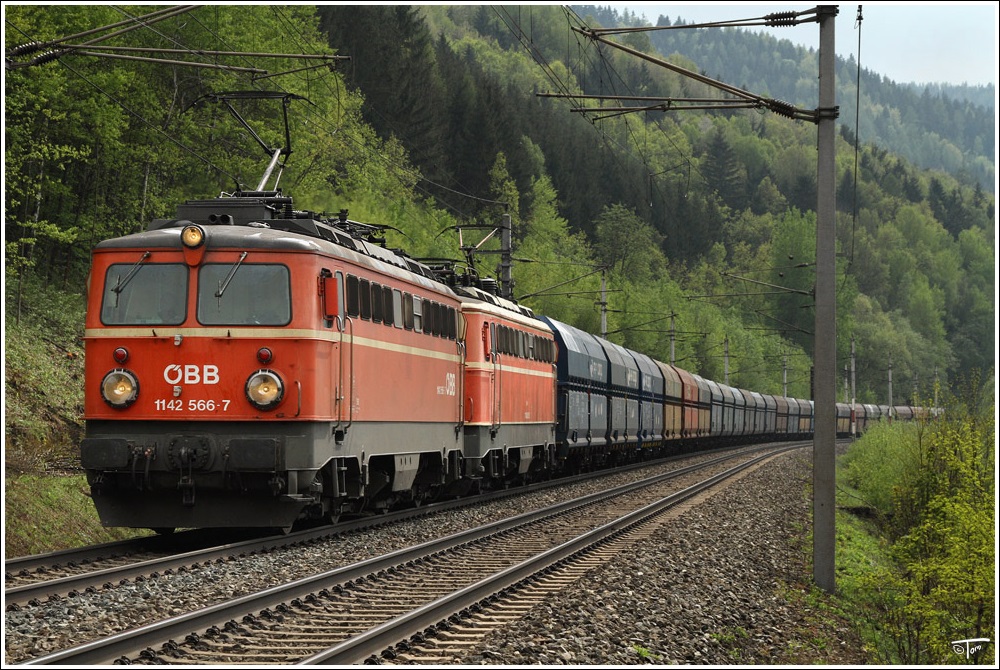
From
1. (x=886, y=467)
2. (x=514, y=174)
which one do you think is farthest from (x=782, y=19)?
(x=514, y=174)

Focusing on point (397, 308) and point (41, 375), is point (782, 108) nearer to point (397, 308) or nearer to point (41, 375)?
point (397, 308)

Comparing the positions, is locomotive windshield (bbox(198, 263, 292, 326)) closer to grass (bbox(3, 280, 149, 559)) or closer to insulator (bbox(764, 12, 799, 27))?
grass (bbox(3, 280, 149, 559))

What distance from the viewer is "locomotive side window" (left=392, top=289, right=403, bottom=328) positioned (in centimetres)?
1766

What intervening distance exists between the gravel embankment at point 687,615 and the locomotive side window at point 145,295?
18.7 ft

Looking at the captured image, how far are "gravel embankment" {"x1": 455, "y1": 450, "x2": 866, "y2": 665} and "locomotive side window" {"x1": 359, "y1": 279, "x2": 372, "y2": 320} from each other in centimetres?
458

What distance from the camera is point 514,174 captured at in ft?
300

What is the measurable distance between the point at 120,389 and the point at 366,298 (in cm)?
360

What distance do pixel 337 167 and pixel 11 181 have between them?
32212mm

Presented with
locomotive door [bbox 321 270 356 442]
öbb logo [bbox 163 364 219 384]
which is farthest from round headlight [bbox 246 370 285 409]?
locomotive door [bbox 321 270 356 442]

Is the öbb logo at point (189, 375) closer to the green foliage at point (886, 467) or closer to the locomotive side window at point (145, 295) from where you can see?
the locomotive side window at point (145, 295)

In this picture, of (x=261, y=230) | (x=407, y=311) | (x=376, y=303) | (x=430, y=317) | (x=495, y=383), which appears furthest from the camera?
(x=495, y=383)

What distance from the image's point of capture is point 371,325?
54.5 ft

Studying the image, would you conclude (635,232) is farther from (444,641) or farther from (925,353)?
(444,641)

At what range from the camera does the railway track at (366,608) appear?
28.6 ft
